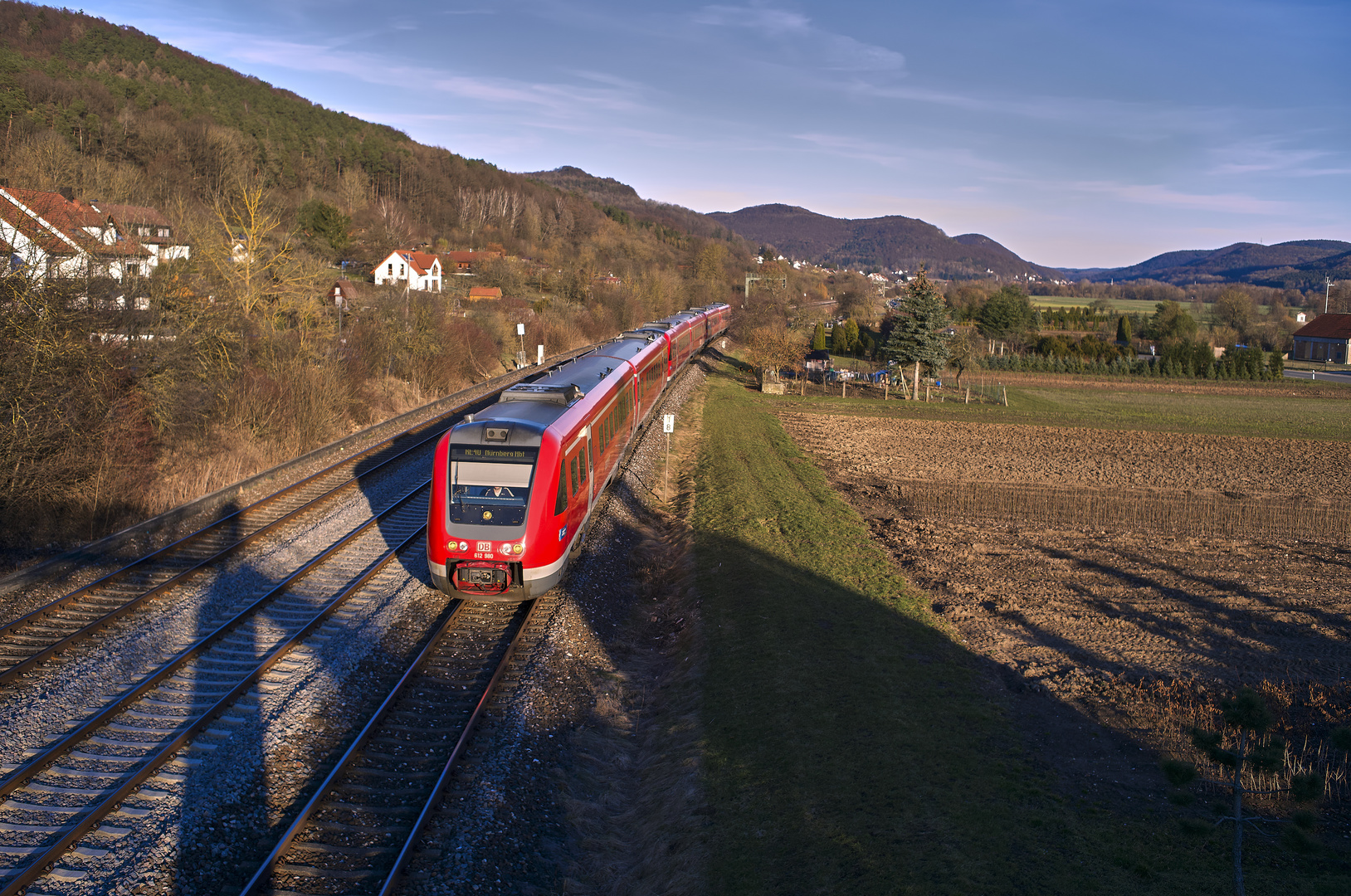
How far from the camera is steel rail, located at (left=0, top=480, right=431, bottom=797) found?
7.14 metres

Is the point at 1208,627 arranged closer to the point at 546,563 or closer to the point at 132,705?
the point at 546,563

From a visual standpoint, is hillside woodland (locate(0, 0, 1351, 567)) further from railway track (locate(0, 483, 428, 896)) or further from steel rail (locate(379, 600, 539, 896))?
steel rail (locate(379, 600, 539, 896))

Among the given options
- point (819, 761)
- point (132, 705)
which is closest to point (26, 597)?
point (132, 705)

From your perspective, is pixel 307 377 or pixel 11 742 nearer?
pixel 11 742

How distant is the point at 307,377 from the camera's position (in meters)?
22.4

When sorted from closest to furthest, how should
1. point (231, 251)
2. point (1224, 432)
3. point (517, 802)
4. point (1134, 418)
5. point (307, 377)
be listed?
point (517, 802)
point (307, 377)
point (231, 251)
point (1224, 432)
point (1134, 418)

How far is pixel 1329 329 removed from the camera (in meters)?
75.3

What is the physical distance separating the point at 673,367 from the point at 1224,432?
24.5 m

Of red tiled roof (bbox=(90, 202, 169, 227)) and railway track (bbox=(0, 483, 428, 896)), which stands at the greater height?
red tiled roof (bbox=(90, 202, 169, 227))

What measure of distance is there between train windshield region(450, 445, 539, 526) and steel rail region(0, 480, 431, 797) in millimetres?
3105

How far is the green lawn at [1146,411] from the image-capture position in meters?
36.6

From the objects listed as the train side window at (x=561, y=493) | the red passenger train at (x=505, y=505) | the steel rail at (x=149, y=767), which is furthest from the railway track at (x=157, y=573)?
the train side window at (x=561, y=493)

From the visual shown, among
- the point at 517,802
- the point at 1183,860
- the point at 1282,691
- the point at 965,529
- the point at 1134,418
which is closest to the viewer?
the point at 1183,860

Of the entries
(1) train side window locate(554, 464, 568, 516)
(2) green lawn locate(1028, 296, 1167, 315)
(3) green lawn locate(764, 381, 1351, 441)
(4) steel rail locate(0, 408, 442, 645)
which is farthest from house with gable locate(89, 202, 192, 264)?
(2) green lawn locate(1028, 296, 1167, 315)
